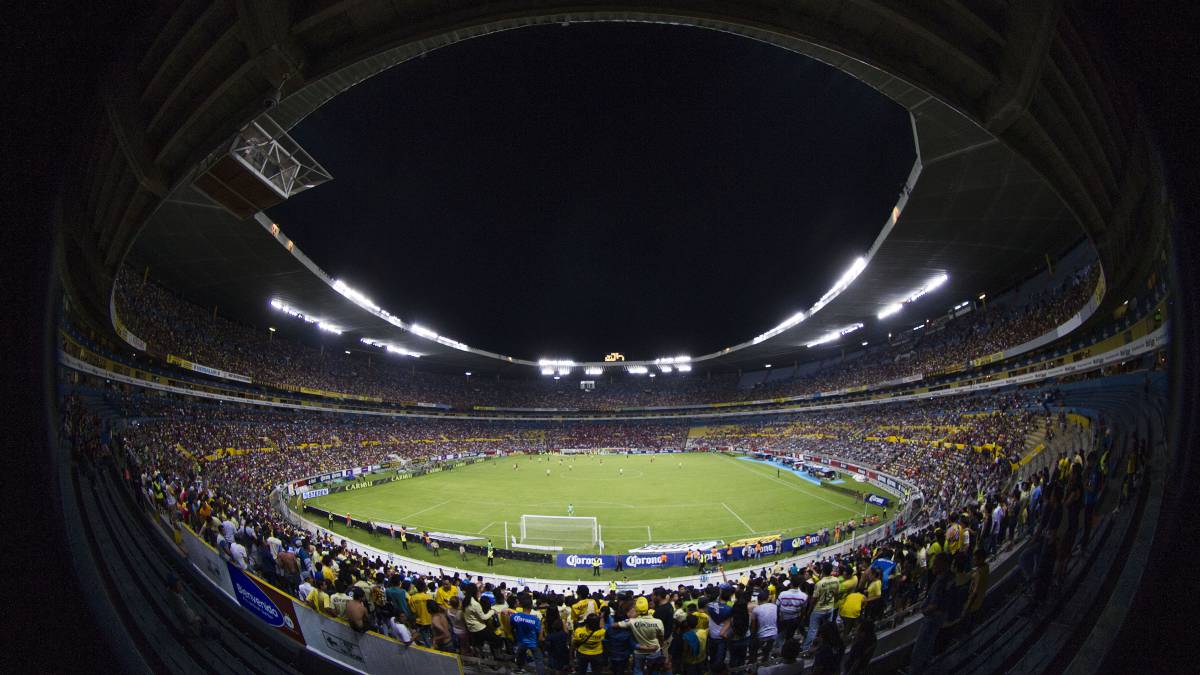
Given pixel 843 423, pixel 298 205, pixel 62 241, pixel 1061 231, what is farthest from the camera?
pixel 843 423

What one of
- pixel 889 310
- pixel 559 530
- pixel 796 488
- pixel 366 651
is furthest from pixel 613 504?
pixel 889 310

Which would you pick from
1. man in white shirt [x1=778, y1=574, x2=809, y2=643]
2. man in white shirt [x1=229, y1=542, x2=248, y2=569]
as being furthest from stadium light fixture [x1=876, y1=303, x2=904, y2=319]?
man in white shirt [x1=229, y1=542, x2=248, y2=569]

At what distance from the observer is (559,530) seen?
1916cm

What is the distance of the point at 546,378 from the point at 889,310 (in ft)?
178

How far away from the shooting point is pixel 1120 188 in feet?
8.33

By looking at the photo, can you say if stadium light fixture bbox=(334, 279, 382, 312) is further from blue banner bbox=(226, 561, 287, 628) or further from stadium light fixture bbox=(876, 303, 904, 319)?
stadium light fixture bbox=(876, 303, 904, 319)

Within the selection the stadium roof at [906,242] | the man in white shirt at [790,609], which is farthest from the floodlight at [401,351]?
the man in white shirt at [790,609]

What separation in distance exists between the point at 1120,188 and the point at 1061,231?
25.3 metres

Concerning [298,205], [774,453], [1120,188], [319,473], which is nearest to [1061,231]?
[1120,188]

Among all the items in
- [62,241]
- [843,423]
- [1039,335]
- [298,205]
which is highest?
[298,205]

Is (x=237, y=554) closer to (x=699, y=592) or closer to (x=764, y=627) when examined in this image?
(x=699, y=592)

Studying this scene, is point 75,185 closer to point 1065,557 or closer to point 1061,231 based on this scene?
point 1065,557

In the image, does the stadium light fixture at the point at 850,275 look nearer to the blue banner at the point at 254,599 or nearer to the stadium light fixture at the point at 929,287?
the stadium light fixture at the point at 929,287

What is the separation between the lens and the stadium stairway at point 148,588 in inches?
84.0
